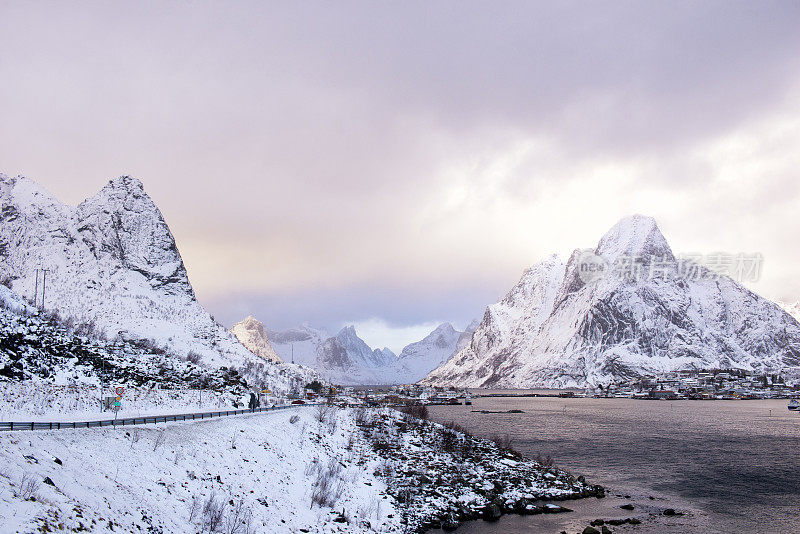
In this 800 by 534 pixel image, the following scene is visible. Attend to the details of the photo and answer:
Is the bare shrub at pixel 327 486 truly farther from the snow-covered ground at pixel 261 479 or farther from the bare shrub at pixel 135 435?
the bare shrub at pixel 135 435

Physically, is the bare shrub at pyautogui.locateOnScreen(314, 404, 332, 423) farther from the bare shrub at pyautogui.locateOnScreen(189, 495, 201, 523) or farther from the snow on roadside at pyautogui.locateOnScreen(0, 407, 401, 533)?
→ the bare shrub at pyautogui.locateOnScreen(189, 495, 201, 523)

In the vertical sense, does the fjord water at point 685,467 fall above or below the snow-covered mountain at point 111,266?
below

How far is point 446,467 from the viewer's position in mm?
49781

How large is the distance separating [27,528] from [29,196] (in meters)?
141

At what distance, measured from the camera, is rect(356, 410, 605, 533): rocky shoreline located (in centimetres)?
3869

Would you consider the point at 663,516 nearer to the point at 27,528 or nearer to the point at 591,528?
the point at 591,528

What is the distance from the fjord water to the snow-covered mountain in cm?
6910

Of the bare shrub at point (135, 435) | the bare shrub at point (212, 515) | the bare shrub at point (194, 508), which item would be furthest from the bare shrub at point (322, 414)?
the bare shrub at point (194, 508)

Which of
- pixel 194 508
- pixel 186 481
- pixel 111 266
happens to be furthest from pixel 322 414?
pixel 111 266

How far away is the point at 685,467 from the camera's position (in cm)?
5997

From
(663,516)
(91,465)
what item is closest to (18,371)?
(91,465)

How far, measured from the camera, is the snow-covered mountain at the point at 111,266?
354 feet

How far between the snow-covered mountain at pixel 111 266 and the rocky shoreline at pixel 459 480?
2475 inches

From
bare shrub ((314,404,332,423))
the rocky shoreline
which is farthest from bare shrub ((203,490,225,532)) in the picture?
bare shrub ((314,404,332,423))
